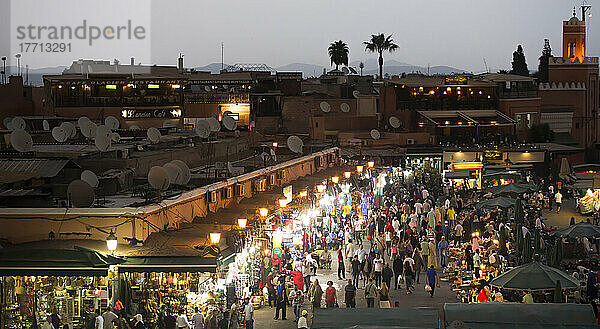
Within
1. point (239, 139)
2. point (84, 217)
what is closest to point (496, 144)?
point (239, 139)

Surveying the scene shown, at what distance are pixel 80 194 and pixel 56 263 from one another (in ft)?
6.03

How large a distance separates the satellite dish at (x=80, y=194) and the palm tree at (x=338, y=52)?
250ft

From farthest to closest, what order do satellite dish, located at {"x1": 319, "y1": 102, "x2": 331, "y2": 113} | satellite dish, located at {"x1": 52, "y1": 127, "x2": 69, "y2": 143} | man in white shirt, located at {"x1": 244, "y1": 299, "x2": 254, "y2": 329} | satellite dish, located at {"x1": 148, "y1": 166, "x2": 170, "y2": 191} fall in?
satellite dish, located at {"x1": 319, "y1": 102, "x2": 331, "y2": 113}, satellite dish, located at {"x1": 52, "y1": 127, "x2": 69, "y2": 143}, man in white shirt, located at {"x1": 244, "y1": 299, "x2": 254, "y2": 329}, satellite dish, located at {"x1": 148, "y1": 166, "x2": 170, "y2": 191}

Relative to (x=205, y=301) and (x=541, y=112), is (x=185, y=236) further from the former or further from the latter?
(x=541, y=112)

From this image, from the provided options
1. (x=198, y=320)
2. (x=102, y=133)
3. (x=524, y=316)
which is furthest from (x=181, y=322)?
(x=102, y=133)

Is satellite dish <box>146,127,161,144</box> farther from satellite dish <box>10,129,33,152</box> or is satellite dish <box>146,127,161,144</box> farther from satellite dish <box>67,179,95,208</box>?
satellite dish <box>67,179,95,208</box>

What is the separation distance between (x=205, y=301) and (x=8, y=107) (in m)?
38.2

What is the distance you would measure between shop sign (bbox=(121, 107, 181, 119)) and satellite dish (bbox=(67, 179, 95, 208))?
122ft

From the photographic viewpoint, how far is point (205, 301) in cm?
1659

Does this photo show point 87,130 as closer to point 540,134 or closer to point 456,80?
point 456,80

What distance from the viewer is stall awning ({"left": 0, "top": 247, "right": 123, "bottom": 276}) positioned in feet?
46.6

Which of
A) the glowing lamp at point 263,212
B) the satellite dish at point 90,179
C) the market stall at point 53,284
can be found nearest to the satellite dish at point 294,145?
the glowing lamp at point 263,212

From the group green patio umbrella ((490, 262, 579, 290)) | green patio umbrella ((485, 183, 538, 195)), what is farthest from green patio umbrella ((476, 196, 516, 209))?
green patio umbrella ((490, 262, 579, 290))

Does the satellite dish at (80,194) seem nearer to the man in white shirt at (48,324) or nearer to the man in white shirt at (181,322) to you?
the man in white shirt at (48,324)
